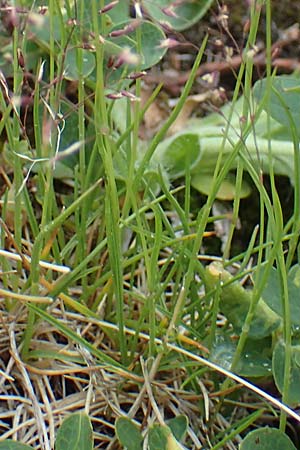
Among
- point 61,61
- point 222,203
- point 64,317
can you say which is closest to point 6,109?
point 61,61

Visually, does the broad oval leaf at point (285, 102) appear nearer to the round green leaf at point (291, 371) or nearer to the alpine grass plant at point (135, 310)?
the alpine grass plant at point (135, 310)

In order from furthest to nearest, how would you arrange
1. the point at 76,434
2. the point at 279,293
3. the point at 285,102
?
the point at 285,102 < the point at 279,293 < the point at 76,434

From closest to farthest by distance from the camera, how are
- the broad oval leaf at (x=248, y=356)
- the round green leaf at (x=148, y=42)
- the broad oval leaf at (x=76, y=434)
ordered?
1. the broad oval leaf at (x=76, y=434)
2. the broad oval leaf at (x=248, y=356)
3. the round green leaf at (x=148, y=42)

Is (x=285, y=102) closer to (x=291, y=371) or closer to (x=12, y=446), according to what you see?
(x=291, y=371)

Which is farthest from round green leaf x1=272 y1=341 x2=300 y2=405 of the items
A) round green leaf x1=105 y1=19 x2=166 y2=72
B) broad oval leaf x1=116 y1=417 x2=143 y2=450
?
round green leaf x1=105 y1=19 x2=166 y2=72

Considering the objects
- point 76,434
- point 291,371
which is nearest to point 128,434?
point 76,434

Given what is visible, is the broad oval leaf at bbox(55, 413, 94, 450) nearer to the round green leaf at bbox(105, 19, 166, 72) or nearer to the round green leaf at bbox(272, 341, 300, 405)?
the round green leaf at bbox(272, 341, 300, 405)

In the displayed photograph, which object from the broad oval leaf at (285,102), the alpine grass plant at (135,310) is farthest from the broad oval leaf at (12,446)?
the broad oval leaf at (285,102)
